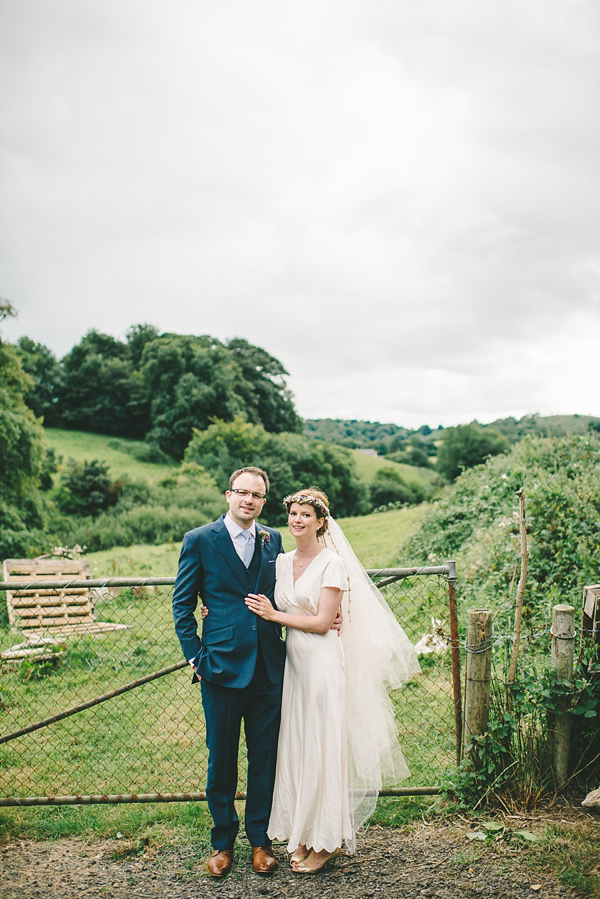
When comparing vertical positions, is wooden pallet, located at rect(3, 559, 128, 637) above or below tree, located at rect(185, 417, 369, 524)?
below

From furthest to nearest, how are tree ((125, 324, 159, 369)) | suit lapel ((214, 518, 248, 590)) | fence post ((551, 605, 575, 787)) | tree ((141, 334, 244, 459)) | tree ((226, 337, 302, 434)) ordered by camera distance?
1. tree ((125, 324, 159, 369))
2. tree ((226, 337, 302, 434))
3. tree ((141, 334, 244, 459))
4. fence post ((551, 605, 575, 787))
5. suit lapel ((214, 518, 248, 590))

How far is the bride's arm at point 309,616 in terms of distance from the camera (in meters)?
3.62

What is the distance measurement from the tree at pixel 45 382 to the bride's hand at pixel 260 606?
60821 mm

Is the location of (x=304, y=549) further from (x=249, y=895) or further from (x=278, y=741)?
(x=249, y=895)

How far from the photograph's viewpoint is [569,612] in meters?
4.02

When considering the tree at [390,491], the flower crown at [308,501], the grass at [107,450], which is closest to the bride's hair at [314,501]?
the flower crown at [308,501]

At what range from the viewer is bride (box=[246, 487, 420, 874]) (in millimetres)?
3635

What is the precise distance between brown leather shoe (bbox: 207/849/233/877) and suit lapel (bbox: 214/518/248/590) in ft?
5.43

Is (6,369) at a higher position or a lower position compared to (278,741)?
higher

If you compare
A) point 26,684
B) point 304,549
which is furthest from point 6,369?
point 304,549

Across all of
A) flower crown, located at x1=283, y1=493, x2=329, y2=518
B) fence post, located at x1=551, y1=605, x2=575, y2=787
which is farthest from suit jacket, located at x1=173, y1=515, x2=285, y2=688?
fence post, located at x1=551, y1=605, x2=575, y2=787

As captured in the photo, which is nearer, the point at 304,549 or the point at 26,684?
the point at 304,549

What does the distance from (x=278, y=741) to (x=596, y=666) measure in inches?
88.5

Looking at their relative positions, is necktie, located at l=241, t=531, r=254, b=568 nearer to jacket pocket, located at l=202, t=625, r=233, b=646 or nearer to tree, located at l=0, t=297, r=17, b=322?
jacket pocket, located at l=202, t=625, r=233, b=646
